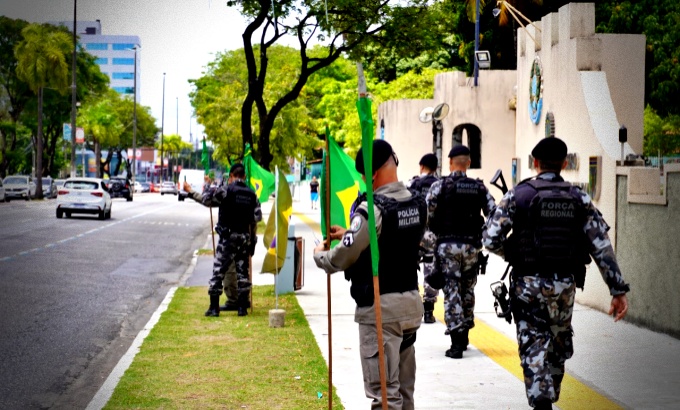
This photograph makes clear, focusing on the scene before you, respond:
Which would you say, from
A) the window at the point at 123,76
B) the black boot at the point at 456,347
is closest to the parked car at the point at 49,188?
the window at the point at 123,76

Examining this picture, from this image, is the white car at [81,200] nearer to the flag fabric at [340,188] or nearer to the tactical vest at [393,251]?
the flag fabric at [340,188]

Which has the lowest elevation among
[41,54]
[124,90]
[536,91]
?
[536,91]

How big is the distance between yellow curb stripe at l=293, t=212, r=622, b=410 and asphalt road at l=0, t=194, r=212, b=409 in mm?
3671

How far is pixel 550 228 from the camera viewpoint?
647 cm

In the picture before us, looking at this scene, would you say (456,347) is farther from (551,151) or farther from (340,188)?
(551,151)

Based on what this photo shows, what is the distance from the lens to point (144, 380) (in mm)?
8641

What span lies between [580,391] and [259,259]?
14017 millimetres

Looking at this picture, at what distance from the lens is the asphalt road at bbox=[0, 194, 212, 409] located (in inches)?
355

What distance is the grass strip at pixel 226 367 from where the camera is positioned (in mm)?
7887

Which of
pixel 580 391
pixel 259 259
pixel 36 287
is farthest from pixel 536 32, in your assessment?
pixel 580 391

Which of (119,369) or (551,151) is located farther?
(119,369)

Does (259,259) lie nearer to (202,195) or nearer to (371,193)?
(202,195)

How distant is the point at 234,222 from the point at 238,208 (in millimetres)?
192

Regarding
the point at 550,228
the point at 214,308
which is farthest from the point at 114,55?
the point at 550,228
